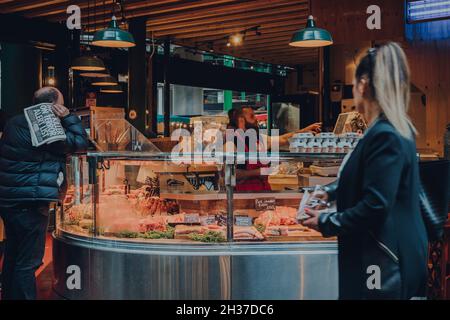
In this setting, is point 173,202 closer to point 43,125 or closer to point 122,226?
point 122,226

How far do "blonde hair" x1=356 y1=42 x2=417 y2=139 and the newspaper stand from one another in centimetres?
277

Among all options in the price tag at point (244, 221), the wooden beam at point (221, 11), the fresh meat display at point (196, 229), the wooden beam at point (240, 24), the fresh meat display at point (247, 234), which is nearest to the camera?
the fresh meat display at point (247, 234)

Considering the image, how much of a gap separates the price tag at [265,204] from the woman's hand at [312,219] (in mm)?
2582

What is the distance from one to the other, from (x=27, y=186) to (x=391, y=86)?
9.95ft

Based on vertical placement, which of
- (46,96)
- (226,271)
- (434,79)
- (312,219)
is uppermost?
(434,79)

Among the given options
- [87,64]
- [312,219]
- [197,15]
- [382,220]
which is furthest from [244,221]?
[197,15]

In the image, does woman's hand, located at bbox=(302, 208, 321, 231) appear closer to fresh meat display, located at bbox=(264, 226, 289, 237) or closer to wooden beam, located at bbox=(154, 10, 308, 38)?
fresh meat display, located at bbox=(264, 226, 289, 237)

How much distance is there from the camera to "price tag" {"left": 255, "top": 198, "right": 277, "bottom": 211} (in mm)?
5055

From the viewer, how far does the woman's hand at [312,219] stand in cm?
242

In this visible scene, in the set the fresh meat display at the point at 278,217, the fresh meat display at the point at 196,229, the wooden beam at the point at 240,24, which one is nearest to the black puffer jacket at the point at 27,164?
the fresh meat display at the point at 196,229

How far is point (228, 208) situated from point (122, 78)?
11886 mm

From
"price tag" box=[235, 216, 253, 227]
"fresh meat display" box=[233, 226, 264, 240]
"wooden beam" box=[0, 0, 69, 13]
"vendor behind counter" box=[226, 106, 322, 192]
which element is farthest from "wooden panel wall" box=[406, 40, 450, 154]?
"wooden beam" box=[0, 0, 69, 13]

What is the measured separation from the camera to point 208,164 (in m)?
4.76

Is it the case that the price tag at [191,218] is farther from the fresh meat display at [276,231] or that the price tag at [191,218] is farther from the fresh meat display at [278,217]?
the fresh meat display at [276,231]
